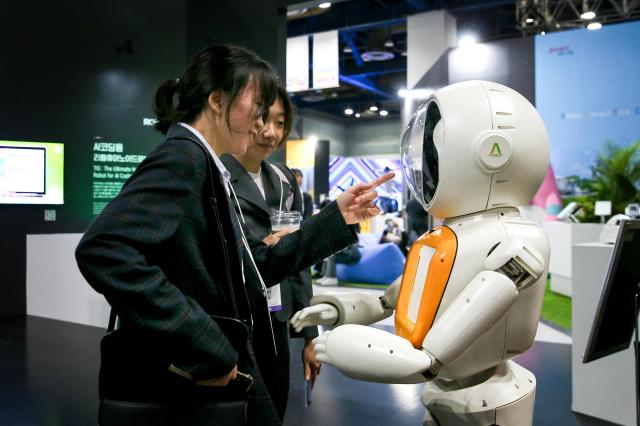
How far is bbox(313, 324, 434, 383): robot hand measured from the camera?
127 centimetres

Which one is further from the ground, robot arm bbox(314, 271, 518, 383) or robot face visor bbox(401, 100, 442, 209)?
robot face visor bbox(401, 100, 442, 209)

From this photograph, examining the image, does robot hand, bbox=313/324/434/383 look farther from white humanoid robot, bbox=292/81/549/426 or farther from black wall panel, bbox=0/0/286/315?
black wall panel, bbox=0/0/286/315

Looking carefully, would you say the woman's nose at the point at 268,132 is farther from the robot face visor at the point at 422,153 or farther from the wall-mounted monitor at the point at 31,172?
the wall-mounted monitor at the point at 31,172

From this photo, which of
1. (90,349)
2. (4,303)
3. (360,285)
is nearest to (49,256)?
(4,303)

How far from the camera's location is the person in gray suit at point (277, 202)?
5.74 feet

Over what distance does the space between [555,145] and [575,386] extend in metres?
6.37

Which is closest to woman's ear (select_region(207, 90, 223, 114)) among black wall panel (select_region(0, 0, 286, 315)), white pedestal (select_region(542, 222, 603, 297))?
black wall panel (select_region(0, 0, 286, 315))

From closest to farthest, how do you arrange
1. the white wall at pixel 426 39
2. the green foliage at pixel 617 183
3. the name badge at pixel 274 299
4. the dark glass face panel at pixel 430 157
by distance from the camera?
the dark glass face panel at pixel 430 157 → the name badge at pixel 274 299 → the green foliage at pixel 617 183 → the white wall at pixel 426 39

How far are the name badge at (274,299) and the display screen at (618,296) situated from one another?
1.02 metres

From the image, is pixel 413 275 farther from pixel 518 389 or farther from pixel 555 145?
pixel 555 145

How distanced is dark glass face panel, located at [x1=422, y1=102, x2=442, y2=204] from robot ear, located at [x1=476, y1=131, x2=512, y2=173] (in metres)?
0.14

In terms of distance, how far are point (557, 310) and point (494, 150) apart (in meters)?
5.66

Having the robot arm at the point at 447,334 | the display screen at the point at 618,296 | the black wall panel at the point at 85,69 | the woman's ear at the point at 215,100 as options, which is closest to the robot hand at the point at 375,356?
the robot arm at the point at 447,334

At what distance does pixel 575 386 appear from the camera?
311 centimetres
